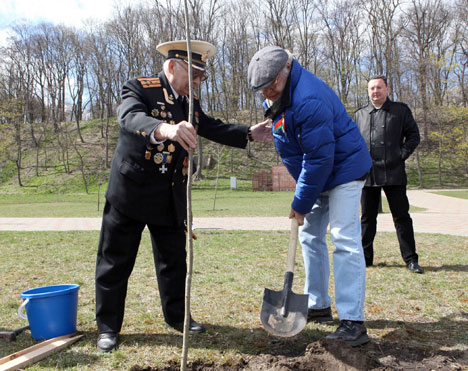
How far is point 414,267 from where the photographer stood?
4883 millimetres

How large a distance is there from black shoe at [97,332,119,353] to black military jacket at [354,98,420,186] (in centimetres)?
331

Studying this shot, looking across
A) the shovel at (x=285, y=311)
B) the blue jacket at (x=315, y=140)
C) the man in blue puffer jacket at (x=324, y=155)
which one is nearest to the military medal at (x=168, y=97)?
the man in blue puffer jacket at (x=324, y=155)

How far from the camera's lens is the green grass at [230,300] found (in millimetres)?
2812

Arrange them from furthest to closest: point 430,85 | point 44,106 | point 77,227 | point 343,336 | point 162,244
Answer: point 44,106, point 430,85, point 77,227, point 162,244, point 343,336

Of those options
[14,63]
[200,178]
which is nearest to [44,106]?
[14,63]

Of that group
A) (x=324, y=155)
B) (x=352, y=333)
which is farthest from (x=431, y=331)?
(x=324, y=155)

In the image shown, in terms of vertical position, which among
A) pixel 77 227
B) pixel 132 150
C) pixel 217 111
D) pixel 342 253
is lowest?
pixel 77 227

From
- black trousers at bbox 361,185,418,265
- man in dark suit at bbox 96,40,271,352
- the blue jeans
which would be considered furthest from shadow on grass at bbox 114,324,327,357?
black trousers at bbox 361,185,418,265

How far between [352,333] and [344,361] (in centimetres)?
46

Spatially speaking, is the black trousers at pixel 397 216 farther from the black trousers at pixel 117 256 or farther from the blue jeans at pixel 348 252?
the black trousers at pixel 117 256

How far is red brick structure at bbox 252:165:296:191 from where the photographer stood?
2925 centimetres

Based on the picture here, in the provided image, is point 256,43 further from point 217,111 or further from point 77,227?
point 77,227

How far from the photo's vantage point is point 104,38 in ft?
131

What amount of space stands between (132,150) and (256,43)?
37.8 meters
